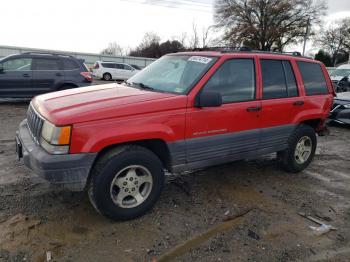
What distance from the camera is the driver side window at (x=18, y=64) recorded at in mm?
10078

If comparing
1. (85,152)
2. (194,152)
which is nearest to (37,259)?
(85,152)

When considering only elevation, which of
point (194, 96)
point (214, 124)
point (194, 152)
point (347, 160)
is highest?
point (194, 96)

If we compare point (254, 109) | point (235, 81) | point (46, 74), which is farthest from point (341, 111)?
point (46, 74)

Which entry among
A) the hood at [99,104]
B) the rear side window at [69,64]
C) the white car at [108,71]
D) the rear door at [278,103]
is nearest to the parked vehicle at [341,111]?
the rear door at [278,103]

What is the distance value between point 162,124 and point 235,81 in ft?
4.02

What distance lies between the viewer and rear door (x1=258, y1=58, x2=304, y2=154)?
448cm

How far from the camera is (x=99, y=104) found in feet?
11.0

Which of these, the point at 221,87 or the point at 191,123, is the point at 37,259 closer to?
the point at 191,123

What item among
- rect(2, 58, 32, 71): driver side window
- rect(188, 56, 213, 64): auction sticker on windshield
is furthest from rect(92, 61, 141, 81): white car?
rect(188, 56, 213, 64): auction sticker on windshield

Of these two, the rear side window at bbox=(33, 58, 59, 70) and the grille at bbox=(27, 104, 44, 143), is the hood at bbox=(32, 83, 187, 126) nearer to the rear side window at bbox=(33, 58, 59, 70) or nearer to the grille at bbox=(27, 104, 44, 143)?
the grille at bbox=(27, 104, 44, 143)

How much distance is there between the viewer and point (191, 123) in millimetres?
3715

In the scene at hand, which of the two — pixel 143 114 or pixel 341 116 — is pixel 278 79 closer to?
pixel 143 114

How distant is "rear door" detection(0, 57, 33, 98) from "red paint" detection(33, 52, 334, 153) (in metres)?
6.98

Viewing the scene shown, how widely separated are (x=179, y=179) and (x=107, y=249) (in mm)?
1865
